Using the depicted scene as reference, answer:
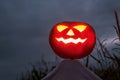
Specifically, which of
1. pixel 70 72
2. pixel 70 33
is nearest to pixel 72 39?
pixel 70 33

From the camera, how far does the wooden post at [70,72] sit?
116 inches

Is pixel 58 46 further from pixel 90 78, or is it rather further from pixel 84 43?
pixel 90 78

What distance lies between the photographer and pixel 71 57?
3154 mm

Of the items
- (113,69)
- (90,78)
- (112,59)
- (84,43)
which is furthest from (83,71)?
(113,69)

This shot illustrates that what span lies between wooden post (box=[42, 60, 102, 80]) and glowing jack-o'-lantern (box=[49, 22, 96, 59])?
11cm

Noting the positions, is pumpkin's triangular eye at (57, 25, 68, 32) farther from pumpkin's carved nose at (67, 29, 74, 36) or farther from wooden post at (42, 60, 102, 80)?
wooden post at (42, 60, 102, 80)

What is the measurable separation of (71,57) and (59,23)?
0.36 m

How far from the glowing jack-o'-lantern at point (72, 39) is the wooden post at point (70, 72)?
0.38ft

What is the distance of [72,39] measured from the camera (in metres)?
3.19

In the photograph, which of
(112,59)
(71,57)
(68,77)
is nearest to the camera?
(68,77)

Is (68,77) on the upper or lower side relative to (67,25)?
lower

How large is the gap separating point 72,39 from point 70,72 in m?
0.36

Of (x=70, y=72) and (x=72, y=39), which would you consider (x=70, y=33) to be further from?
(x=70, y=72)

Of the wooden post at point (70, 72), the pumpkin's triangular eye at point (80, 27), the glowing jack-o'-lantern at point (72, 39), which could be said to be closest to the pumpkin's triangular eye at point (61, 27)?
the glowing jack-o'-lantern at point (72, 39)
